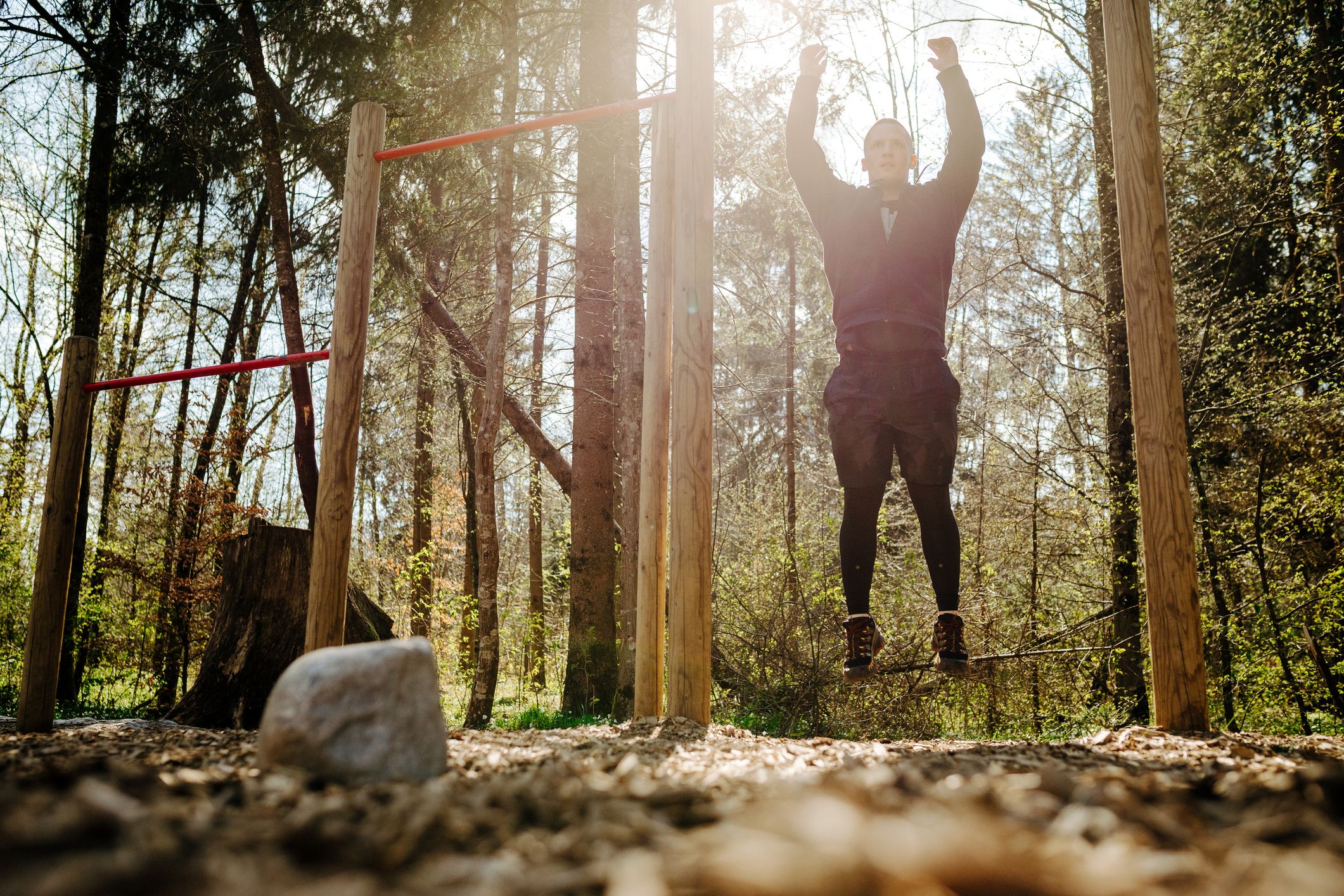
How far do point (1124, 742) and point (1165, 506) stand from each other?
2.40ft

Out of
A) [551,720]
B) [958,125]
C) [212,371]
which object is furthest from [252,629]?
[958,125]

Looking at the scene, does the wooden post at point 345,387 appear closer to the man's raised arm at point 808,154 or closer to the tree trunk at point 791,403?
the man's raised arm at point 808,154

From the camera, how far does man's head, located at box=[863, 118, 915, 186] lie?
9.97ft

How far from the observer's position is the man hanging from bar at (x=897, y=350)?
2.81m

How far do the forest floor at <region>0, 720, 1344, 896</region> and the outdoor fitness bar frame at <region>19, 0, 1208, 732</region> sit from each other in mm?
1034

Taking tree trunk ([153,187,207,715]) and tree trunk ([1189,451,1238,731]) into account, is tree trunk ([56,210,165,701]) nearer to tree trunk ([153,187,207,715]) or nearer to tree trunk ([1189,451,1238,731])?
tree trunk ([153,187,207,715])

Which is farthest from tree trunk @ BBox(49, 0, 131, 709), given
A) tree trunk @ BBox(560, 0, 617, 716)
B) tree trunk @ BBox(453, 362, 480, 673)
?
tree trunk @ BBox(560, 0, 617, 716)

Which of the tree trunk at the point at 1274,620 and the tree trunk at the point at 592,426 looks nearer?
the tree trunk at the point at 1274,620

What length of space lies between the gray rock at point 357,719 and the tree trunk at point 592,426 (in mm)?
4043

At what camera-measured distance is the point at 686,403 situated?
2.61 m

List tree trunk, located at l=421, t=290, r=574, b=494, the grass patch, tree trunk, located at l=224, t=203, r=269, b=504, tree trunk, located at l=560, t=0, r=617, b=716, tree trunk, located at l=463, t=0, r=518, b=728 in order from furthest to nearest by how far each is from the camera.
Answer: tree trunk, located at l=224, t=203, r=269, b=504
tree trunk, located at l=421, t=290, r=574, b=494
tree trunk, located at l=560, t=0, r=617, b=716
tree trunk, located at l=463, t=0, r=518, b=728
the grass patch

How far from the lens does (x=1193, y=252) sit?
524cm

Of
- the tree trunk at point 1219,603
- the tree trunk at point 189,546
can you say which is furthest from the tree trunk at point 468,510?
the tree trunk at point 1219,603

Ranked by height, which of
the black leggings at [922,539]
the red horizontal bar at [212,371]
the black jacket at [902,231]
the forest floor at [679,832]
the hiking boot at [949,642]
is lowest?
the forest floor at [679,832]
